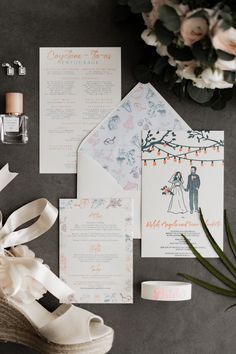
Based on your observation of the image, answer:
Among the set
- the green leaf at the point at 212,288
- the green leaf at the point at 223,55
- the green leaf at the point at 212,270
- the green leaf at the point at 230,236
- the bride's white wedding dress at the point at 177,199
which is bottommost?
the green leaf at the point at 212,288

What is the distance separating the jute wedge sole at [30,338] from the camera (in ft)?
4.49

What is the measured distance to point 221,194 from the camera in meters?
1.53

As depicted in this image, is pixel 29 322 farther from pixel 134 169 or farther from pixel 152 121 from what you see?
pixel 152 121

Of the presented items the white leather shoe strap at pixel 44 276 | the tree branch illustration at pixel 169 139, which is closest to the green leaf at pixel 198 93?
the tree branch illustration at pixel 169 139

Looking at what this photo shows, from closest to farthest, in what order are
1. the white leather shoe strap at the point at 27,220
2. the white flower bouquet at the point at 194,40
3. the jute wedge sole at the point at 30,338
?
the white flower bouquet at the point at 194,40
the jute wedge sole at the point at 30,338
the white leather shoe strap at the point at 27,220

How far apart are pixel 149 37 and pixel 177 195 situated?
1.36 ft

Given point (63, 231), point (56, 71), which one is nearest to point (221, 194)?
point (63, 231)

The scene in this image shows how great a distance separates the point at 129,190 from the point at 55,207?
0.20 meters

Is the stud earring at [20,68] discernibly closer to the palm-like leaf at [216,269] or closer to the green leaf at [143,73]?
the green leaf at [143,73]

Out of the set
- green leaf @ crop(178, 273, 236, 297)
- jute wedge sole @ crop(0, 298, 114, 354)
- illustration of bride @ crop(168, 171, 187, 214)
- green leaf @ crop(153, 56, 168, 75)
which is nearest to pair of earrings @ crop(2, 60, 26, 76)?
green leaf @ crop(153, 56, 168, 75)

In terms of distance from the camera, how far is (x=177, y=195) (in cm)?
154

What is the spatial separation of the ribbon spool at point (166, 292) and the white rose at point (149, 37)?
60 centimetres

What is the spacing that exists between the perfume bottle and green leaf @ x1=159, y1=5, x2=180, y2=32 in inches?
17.2

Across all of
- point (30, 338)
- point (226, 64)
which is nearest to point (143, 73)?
point (226, 64)
